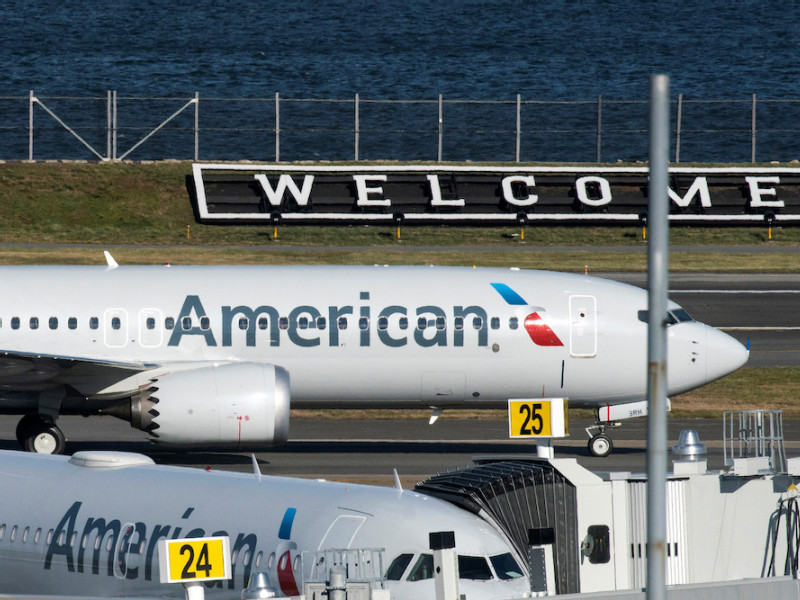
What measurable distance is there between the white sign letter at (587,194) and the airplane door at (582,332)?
35.4 meters

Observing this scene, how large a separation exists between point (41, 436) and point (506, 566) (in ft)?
61.9

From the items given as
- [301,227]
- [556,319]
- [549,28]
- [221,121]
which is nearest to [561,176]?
[301,227]

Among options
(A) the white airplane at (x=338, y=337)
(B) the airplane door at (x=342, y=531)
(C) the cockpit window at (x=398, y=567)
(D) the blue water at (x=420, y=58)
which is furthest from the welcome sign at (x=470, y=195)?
(D) the blue water at (x=420, y=58)

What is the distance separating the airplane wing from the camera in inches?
1264

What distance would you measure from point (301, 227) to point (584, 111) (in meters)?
82.5

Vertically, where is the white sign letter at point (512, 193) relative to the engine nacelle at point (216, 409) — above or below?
above

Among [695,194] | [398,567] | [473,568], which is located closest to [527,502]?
[473,568]

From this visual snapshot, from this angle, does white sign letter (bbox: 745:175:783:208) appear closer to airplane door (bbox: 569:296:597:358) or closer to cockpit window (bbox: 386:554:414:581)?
airplane door (bbox: 569:296:597:358)

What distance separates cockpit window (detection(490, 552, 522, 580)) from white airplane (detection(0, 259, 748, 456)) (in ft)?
52.9

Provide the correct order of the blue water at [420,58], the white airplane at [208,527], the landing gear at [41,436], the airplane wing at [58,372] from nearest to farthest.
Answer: the white airplane at [208,527], the airplane wing at [58,372], the landing gear at [41,436], the blue water at [420,58]

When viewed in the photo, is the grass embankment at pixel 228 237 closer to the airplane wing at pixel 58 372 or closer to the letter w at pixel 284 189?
the letter w at pixel 284 189

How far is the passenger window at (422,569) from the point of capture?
51.9 ft

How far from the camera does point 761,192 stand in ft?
227

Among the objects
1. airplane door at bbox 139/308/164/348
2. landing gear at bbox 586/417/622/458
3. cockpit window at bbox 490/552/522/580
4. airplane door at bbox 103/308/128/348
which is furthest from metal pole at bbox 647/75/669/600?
landing gear at bbox 586/417/622/458
